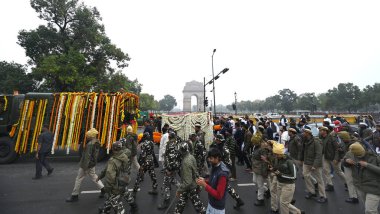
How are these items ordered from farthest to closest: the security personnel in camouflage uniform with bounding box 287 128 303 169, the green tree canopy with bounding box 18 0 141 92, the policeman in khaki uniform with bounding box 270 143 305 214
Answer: the green tree canopy with bounding box 18 0 141 92 → the security personnel in camouflage uniform with bounding box 287 128 303 169 → the policeman in khaki uniform with bounding box 270 143 305 214

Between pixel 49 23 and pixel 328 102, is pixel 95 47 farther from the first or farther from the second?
pixel 328 102

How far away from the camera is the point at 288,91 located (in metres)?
98.0

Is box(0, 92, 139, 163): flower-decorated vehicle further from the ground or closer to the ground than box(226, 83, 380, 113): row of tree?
closer to the ground

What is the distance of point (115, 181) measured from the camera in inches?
171

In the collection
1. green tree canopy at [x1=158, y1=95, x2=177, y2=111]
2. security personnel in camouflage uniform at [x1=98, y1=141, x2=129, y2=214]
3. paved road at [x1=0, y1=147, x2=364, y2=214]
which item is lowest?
paved road at [x1=0, y1=147, x2=364, y2=214]

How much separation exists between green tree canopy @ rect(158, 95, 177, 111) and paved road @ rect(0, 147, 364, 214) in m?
143

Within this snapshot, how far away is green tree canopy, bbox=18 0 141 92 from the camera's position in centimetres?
2056

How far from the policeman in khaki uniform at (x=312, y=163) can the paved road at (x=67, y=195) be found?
0.88 ft

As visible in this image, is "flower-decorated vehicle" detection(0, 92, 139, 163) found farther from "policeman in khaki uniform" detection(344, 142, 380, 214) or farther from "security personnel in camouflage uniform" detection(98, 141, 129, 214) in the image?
"policeman in khaki uniform" detection(344, 142, 380, 214)

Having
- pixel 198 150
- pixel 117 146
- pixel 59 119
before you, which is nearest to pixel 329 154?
pixel 198 150

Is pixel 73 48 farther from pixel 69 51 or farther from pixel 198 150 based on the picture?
pixel 198 150

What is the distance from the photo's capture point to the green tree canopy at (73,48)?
20.6 meters

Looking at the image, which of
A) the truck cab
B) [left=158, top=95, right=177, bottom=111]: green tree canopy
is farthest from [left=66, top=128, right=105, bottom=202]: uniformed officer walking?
[left=158, top=95, right=177, bottom=111]: green tree canopy

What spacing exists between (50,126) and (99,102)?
2.22 metres
